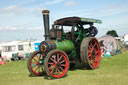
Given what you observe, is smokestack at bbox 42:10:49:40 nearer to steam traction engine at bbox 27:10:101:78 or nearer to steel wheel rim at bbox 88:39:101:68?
steam traction engine at bbox 27:10:101:78

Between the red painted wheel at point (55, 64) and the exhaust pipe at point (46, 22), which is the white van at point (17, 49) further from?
the red painted wheel at point (55, 64)

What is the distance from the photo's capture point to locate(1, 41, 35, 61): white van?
20087mm

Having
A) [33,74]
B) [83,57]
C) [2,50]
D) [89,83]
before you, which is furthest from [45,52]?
[2,50]

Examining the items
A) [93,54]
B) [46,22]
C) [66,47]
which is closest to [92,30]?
[93,54]

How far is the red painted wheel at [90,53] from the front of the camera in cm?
691

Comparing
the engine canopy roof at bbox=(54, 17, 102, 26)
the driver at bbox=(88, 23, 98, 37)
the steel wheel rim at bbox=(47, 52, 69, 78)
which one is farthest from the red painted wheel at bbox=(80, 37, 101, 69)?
the steel wheel rim at bbox=(47, 52, 69, 78)

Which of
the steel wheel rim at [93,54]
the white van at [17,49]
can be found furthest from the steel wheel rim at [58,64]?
the white van at [17,49]

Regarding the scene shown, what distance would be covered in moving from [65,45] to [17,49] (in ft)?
48.5

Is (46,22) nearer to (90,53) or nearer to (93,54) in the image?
(90,53)

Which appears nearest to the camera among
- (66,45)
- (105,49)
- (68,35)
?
(66,45)

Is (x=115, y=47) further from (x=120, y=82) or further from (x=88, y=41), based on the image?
(x=120, y=82)

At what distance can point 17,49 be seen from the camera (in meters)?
20.6

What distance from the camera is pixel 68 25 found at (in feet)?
27.8

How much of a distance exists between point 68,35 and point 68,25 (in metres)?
1.08
